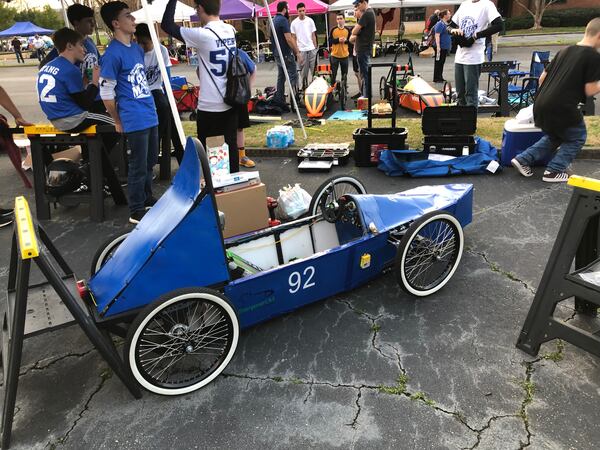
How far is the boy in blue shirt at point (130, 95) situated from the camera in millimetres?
4039

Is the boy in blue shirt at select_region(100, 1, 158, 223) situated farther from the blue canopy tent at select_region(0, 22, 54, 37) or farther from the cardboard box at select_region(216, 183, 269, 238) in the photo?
the blue canopy tent at select_region(0, 22, 54, 37)

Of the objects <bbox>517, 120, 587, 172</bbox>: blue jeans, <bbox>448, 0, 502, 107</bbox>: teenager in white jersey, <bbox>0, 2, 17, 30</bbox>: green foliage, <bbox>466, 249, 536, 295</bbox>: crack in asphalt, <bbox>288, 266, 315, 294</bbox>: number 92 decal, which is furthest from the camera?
<bbox>0, 2, 17, 30</bbox>: green foliage

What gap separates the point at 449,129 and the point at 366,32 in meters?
4.53

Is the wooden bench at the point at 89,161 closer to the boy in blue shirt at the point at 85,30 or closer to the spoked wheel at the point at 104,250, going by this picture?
the boy in blue shirt at the point at 85,30

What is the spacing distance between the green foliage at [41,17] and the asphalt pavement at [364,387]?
59.3 metres

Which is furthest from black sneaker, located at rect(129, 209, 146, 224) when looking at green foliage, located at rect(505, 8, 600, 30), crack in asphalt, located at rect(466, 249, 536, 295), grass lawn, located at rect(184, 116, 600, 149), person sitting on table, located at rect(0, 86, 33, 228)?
green foliage, located at rect(505, 8, 600, 30)

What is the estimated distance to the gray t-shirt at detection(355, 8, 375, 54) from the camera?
31.1 feet

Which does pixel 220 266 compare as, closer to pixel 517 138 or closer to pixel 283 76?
pixel 517 138

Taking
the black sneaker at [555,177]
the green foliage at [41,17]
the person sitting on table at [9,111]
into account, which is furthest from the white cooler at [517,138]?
the green foliage at [41,17]

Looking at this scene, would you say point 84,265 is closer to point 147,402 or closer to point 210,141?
point 210,141

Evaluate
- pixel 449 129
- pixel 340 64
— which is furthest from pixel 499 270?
pixel 340 64

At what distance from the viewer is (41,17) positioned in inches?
2031

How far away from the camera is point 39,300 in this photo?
2.68 m

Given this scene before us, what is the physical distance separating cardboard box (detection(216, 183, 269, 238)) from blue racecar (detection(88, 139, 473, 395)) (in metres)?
0.67
